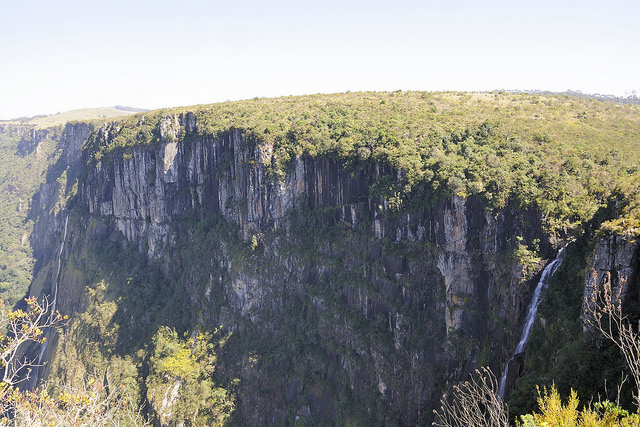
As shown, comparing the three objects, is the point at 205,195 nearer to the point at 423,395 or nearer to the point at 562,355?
the point at 423,395

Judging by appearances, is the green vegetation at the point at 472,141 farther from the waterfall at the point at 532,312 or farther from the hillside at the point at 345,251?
the waterfall at the point at 532,312

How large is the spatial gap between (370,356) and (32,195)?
116 m

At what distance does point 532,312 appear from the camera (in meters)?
25.2

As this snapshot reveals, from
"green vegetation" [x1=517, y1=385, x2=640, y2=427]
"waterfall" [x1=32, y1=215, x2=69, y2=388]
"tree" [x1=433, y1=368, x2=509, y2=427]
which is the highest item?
"green vegetation" [x1=517, y1=385, x2=640, y2=427]

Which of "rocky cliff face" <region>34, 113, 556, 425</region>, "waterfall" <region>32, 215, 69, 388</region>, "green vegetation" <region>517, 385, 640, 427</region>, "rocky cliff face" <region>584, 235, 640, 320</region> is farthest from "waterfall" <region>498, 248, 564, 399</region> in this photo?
"waterfall" <region>32, 215, 69, 388</region>

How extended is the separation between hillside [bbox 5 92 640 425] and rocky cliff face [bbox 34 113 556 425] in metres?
0.17

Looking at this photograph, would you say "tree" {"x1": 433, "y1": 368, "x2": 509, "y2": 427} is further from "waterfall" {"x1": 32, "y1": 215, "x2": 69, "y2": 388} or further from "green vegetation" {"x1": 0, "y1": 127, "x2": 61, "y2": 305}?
"green vegetation" {"x1": 0, "y1": 127, "x2": 61, "y2": 305}

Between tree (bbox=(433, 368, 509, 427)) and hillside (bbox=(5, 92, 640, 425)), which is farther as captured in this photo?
hillside (bbox=(5, 92, 640, 425))

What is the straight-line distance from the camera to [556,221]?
86.9 feet

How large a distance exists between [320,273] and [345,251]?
4033 millimetres

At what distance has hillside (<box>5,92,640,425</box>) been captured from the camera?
27016 mm

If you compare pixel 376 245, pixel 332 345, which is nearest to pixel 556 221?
A: pixel 376 245

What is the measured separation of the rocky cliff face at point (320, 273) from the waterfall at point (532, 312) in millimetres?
1509

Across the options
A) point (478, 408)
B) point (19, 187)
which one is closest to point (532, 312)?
point (478, 408)
